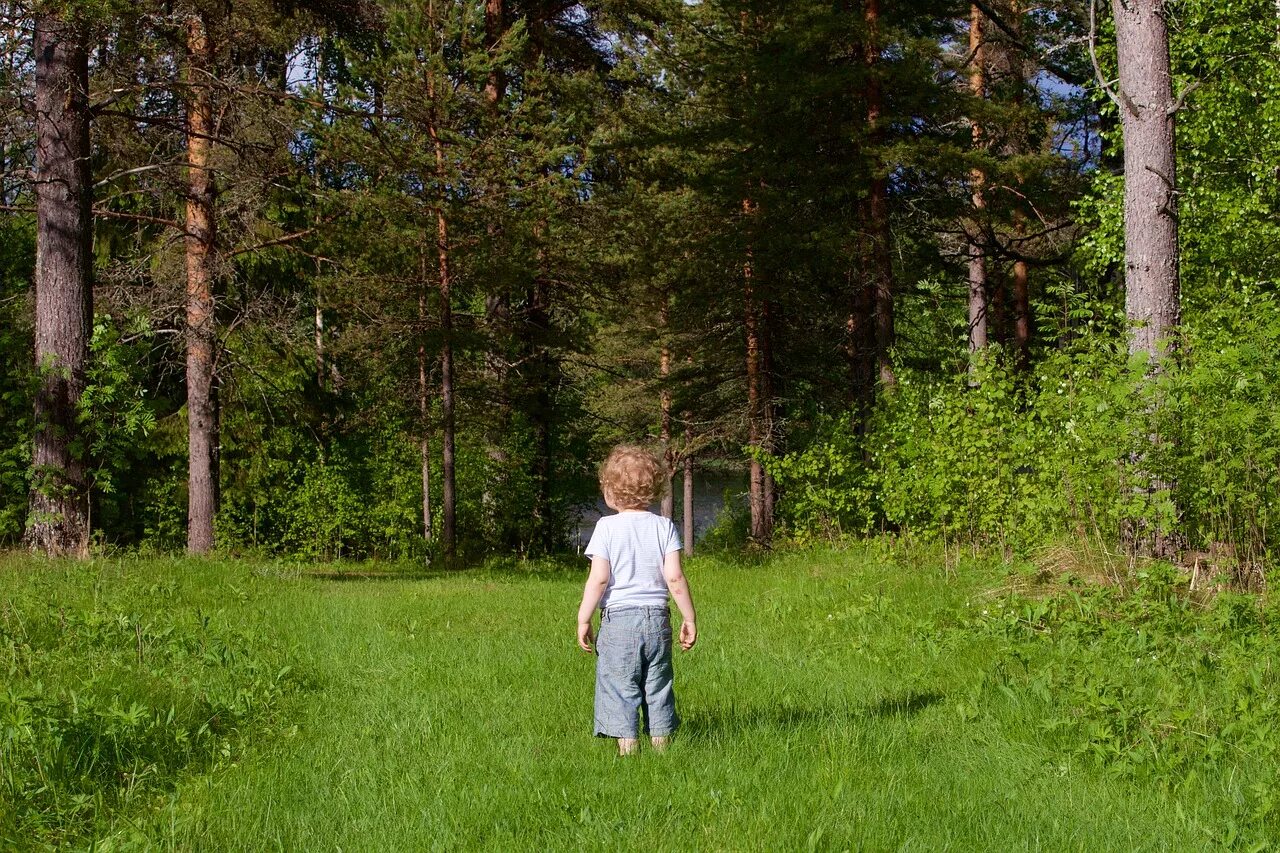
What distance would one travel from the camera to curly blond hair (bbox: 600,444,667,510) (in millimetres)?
5320

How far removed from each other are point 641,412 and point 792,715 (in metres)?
22.9

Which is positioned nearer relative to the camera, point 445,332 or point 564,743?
point 564,743

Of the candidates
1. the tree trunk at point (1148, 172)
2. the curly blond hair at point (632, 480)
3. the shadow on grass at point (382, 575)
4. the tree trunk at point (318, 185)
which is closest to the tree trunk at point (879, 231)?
the tree trunk at point (1148, 172)

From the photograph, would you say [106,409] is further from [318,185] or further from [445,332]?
[445,332]

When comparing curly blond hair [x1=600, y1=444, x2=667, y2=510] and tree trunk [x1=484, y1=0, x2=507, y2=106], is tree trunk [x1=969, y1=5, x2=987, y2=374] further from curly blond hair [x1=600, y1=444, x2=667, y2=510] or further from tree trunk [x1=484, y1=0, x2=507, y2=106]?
curly blond hair [x1=600, y1=444, x2=667, y2=510]

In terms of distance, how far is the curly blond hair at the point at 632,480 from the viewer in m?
5.32

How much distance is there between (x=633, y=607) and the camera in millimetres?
5262

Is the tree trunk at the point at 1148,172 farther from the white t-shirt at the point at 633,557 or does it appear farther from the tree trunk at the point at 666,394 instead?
the tree trunk at the point at 666,394

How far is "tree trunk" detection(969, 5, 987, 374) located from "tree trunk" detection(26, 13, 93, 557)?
1209 centimetres

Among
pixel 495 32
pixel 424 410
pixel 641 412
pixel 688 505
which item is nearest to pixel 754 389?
pixel 688 505

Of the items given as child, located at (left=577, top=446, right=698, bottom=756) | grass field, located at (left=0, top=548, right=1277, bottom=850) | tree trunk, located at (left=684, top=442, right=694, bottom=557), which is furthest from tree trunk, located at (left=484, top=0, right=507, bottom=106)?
child, located at (left=577, top=446, right=698, bottom=756)

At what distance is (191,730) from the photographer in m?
5.60

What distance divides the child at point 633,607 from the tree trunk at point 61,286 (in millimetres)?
8344

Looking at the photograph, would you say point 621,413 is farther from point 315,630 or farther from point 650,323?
point 315,630
